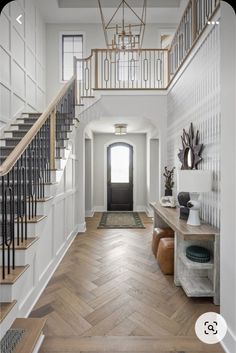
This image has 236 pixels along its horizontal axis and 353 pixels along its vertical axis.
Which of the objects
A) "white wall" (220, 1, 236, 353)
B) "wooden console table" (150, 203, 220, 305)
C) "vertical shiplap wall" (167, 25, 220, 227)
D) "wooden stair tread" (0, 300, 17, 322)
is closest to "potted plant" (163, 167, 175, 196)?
"vertical shiplap wall" (167, 25, 220, 227)

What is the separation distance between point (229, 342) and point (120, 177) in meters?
6.75

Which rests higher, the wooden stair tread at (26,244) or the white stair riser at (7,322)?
the wooden stair tread at (26,244)

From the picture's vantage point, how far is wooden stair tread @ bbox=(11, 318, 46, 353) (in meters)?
1.73

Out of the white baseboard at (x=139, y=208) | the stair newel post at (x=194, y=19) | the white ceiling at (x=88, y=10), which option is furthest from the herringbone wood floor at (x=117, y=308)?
the white ceiling at (x=88, y=10)

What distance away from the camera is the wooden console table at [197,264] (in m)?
2.38

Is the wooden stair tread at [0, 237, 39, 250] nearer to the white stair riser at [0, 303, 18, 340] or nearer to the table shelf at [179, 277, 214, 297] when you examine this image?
the white stair riser at [0, 303, 18, 340]

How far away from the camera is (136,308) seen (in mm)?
2430

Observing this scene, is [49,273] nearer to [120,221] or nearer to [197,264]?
[197,264]

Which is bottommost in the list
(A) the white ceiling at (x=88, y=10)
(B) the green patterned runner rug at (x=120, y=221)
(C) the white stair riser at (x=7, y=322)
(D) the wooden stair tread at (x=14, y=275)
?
(B) the green patterned runner rug at (x=120, y=221)

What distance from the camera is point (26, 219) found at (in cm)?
230

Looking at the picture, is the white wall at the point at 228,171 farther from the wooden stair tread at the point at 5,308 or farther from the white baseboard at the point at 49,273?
the white baseboard at the point at 49,273

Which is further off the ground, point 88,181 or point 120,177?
point 120,177

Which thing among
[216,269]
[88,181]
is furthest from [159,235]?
[88,181]

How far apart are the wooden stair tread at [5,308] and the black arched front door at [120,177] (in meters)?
6.59
